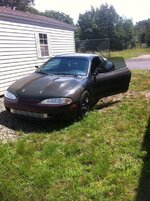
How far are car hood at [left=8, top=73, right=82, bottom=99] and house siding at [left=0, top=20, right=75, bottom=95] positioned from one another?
388 centimetres

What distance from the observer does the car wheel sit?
609cm

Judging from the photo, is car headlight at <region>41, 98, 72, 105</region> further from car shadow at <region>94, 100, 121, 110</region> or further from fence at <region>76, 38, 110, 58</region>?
fence at <region>76, 38, 110, 58</region>

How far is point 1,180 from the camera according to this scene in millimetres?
3707

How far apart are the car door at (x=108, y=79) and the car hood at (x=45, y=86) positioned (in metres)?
0.67

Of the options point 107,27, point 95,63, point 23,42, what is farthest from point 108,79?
point 107,27

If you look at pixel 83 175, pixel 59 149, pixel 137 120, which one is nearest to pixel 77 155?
pixel 59 149

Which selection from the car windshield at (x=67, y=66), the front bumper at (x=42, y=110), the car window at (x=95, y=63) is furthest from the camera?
the car window at (x=95, y=63)

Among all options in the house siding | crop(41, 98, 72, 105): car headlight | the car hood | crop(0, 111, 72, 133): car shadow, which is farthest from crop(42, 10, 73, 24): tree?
crop(41, 98, 72, 105): car headlight

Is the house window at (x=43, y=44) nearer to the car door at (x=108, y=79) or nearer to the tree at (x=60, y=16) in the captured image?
the car door at (x=108, y=79)

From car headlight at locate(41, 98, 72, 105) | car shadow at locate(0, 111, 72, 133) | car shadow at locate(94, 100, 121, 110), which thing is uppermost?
car headlight at locate(41, 98, 72, 105)

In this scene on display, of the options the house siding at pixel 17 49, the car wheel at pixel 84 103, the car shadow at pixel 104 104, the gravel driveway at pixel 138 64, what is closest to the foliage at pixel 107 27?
the gravel driveway at pixel 138 64

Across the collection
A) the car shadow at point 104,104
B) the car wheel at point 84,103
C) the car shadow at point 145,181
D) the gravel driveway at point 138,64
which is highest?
the car wheel at point 84,103

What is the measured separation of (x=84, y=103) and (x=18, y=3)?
124 ft

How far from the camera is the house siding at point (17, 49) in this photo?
1026 cm
